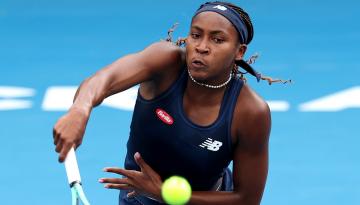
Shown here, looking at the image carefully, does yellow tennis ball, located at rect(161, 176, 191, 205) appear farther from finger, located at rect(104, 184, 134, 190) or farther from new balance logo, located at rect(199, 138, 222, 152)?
new balance logo, located at rect(199, 138, 222, 152)

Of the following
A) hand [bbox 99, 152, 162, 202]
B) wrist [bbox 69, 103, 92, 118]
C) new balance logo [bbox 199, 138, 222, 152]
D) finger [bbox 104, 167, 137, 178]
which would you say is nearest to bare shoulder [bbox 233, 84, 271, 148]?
new balance logo [bbox 199, 138, 222, 152]

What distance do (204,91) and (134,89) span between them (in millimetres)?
3861

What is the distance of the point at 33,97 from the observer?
940 centimetres

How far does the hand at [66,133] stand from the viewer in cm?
434

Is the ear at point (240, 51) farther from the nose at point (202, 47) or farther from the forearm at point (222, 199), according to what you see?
the forearm at point (222, 199)

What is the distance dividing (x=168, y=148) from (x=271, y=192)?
2.51 m

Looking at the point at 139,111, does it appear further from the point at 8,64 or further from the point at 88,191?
the point at 8,64

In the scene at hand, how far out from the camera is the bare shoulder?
5.54 meters

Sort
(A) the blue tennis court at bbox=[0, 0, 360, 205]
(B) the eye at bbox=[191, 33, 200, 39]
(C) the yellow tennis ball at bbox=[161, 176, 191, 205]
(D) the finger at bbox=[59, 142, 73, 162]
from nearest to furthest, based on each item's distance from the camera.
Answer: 1. (D) the finger at bbox=[59, 142, 73, 162]
2. (C) the yellow tennis ball at bbox=[161, 176, 191, 205]
3. (B) the eye at bbox=[191, 33, 200, 39]
4. (A) the blue tennis court at bbox=[0, 0, 360, 205]

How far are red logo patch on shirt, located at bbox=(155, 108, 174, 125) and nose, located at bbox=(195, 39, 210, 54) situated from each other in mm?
459

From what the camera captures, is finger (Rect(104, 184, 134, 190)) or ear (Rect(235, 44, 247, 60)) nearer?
finger (Rect(104, 184, 134, 190))

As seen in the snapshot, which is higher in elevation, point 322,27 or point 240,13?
point 322,27

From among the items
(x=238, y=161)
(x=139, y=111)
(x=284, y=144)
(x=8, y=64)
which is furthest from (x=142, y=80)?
(x=8, y=64)

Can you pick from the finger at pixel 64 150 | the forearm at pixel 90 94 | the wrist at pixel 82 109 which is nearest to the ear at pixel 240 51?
the forearm at pixel 90 94
